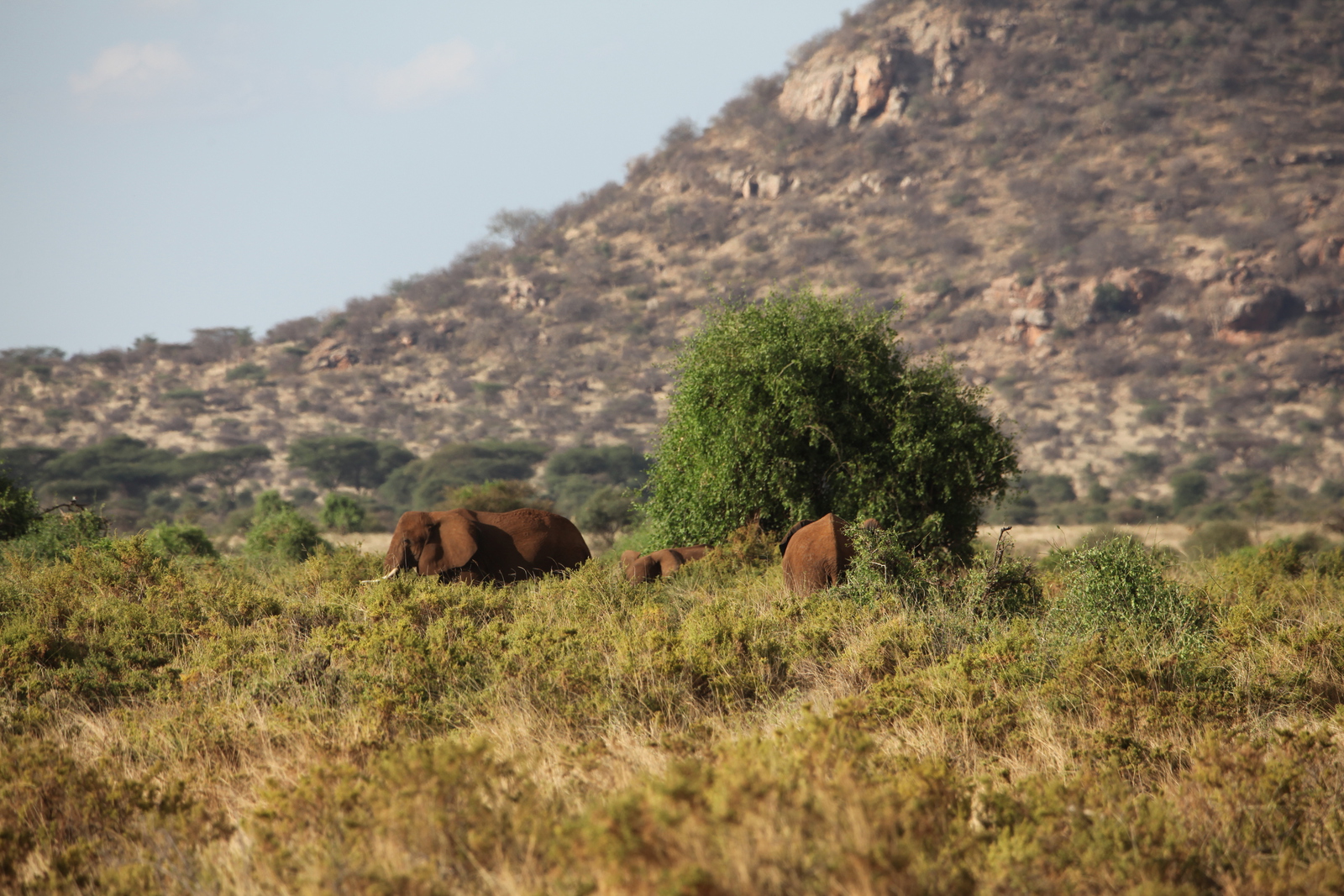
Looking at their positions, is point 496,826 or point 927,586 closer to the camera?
point 496,826

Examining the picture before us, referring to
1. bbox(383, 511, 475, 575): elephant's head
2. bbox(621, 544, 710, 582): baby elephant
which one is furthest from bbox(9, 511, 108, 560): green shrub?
bbox(621, 544, 710, 582): baby elephant

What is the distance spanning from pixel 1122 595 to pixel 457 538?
663 cm

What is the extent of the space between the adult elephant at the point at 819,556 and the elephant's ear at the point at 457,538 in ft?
11.3

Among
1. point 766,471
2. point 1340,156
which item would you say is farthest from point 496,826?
point 1340,156

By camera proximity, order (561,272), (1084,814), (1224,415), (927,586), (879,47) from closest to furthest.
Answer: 1. (1084,814)
2. (927,586)
3. (1224,415)
4. (561,272)
5. (879,47)

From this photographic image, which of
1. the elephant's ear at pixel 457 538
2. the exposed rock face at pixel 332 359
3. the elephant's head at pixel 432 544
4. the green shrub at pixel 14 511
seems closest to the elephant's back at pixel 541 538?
the elephant's ear at pixel 457 538

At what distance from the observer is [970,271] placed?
63.9 metres

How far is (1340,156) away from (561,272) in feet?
188

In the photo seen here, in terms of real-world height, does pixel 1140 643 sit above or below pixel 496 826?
below

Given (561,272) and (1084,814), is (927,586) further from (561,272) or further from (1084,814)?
(561,272)

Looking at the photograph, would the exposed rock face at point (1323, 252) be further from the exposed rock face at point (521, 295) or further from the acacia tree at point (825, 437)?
the acacia tree at point (825, 437)

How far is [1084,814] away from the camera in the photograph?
162 inches

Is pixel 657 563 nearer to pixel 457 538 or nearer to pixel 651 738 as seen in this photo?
pixel 457 538

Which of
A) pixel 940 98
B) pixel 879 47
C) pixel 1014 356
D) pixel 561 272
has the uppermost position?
pixel 879 47
